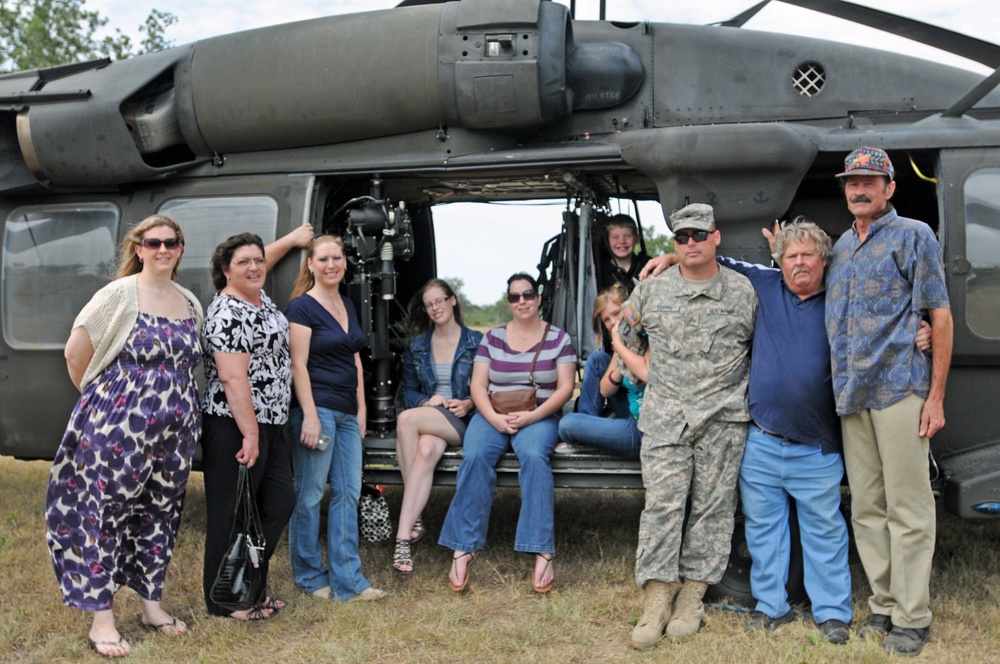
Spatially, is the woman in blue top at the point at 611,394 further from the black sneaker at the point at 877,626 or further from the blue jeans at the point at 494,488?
the black sneaker at the point at 877,626

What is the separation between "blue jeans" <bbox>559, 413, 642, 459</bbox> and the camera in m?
4.73

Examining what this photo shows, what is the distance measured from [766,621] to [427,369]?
2379mm

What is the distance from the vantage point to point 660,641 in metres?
4.08

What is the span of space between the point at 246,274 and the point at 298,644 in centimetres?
162

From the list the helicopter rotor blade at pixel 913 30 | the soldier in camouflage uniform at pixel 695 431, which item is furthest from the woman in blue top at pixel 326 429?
the helicopter rotor blade at pixel 913 30

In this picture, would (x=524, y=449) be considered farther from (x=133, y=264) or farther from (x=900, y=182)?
(x=900, y=182)

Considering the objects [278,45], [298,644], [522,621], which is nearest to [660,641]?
[522,621]

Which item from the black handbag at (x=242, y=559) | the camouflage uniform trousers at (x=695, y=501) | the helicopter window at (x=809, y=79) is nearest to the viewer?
the black handbag at (x=242, y=559)

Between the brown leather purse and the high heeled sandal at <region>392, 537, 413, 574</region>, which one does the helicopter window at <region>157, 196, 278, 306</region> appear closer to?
the brown leather purse

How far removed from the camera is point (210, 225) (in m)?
5.32

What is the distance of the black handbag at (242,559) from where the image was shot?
4.08 metres

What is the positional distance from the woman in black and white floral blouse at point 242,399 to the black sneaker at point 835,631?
240 centimetres

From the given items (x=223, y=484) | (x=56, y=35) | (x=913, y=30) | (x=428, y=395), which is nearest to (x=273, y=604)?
(x=223, y=484)

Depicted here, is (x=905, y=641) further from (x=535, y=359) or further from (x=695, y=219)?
(x=535, y=359)
